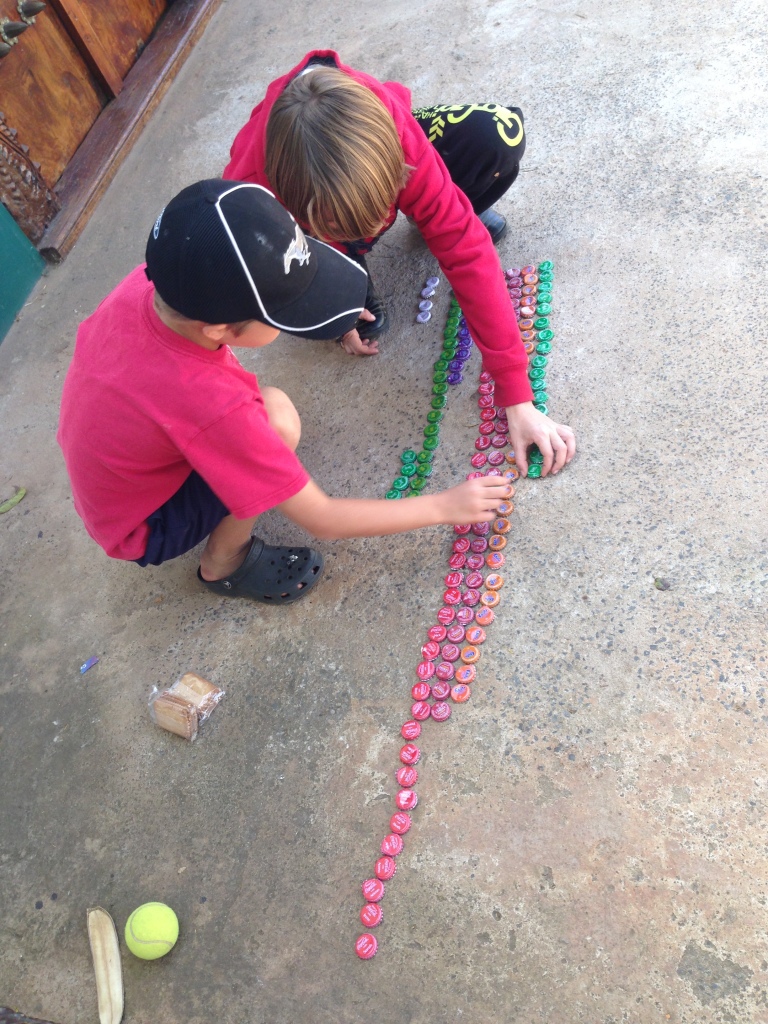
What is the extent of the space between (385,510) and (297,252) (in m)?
0.63

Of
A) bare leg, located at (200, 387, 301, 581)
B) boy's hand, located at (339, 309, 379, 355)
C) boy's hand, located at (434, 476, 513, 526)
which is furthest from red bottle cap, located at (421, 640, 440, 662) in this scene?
boy's hand, located at (339, 309, 379, 355)

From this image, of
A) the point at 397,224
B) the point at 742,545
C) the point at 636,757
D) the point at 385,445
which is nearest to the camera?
the point at 636,757

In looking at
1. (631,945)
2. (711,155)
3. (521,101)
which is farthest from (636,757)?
(521,101)

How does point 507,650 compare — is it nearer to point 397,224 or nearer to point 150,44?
point 397,224

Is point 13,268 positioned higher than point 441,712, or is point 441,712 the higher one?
point 13,268

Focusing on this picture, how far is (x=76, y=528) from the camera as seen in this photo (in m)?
2.61

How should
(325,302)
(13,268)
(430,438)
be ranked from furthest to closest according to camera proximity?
(13,268)
(430,438)
(325,302)

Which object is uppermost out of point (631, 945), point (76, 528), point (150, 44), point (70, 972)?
point (150, 44)

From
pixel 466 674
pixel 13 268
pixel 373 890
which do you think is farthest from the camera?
pixel 13 268

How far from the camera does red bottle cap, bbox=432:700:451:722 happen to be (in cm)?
191

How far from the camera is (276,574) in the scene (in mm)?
2213

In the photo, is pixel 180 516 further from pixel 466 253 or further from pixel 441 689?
pixel 466 253

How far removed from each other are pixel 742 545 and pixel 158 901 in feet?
5.46

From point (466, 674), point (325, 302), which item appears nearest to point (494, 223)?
point (325, 302)
